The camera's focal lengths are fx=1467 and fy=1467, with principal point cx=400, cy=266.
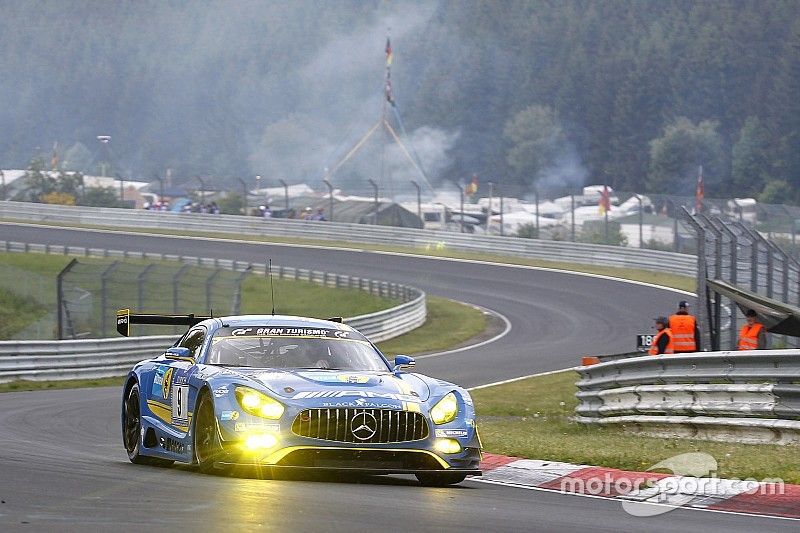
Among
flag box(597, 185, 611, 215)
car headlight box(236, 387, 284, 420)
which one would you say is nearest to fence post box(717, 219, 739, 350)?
car headlight box(236, 387, 284, 420)

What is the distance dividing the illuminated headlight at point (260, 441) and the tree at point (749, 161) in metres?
88.6

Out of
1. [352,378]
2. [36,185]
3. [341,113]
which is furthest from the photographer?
[341,113]

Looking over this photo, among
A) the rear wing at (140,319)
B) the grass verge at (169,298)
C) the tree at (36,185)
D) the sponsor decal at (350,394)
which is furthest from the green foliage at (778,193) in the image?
the sponsor decal at (350,394)

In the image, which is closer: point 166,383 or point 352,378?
point 352,378

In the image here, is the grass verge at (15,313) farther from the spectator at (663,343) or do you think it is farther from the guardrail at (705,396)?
the guardrail at (705,396)

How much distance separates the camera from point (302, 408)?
9.59 m

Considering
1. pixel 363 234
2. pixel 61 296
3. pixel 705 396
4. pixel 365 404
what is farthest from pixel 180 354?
pixel 363 234

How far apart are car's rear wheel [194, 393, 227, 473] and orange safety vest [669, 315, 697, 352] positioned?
10.9 meters

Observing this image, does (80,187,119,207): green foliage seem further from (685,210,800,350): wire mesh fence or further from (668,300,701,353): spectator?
(685,210,800,350): wire mesh fence

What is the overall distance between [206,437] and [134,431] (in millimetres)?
1996

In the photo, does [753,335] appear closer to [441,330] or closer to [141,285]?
[141,285]

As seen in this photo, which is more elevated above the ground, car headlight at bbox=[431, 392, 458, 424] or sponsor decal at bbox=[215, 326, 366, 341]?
sponsor decal at bbox=[215, 326, 366, 341]

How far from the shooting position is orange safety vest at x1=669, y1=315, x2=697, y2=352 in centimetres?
1983

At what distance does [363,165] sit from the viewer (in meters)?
110
